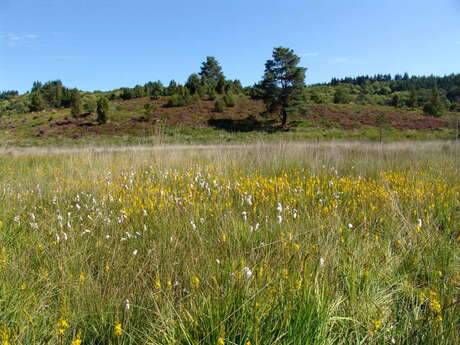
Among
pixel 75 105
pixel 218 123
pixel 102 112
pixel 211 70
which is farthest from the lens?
pixel 211 70

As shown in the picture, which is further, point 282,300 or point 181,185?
point 181,185

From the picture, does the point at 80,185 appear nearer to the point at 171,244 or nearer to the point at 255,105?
the point at 171,244

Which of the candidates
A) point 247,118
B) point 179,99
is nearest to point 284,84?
point 247,118

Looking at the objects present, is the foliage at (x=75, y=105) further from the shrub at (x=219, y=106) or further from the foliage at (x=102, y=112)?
the shrub at (x=219, y=106)

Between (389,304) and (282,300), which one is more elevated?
(282,300)

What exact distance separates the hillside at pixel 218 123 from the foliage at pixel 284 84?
82.6 inches

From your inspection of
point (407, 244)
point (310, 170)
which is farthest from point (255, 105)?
point (407, 244)

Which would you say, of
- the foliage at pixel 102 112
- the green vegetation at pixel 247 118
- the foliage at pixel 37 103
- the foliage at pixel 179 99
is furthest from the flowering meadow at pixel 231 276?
the foliage at pixel 37 103

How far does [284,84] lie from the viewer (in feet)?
122

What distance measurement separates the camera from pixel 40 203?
3.37 metres

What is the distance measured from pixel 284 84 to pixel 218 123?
10.3 metres

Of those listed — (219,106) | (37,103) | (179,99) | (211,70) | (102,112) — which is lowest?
(102,112)

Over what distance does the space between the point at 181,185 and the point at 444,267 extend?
9.66 ft

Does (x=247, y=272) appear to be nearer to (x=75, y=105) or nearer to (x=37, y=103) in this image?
(x=75, y=105)
